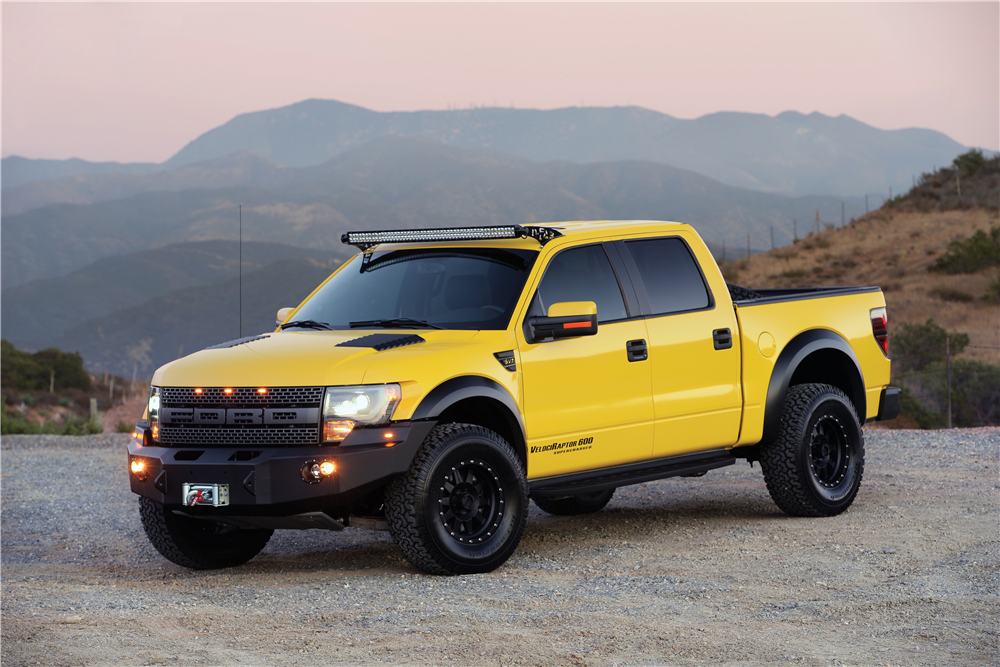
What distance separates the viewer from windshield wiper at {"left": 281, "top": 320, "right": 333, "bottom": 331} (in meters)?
7.34

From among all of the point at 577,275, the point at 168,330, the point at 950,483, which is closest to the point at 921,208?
the point at 950,483

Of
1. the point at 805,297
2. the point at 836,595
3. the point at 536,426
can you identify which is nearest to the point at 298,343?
the point at 536,426

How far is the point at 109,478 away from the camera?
12945 mm

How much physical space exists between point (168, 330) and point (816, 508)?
550 ft

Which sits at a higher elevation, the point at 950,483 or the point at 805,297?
the point at 805,297

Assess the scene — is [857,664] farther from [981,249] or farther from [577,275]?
[981,249]


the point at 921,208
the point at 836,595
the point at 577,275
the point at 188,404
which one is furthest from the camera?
the point at 921,208

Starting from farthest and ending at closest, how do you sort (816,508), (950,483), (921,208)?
(921,208)
(950,483)
(816,508)

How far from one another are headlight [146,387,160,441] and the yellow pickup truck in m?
0.02

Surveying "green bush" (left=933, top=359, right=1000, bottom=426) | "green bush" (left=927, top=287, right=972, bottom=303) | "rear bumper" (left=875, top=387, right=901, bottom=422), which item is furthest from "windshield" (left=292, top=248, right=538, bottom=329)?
"green bush" (left=927, top=287, right=972, bottom=303)

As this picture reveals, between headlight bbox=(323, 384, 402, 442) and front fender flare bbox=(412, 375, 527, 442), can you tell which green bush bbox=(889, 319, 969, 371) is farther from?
headlight bbox=(323, 384, 402, 442)

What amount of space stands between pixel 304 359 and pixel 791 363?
153 inches

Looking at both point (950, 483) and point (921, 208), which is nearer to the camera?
point (950, 483)

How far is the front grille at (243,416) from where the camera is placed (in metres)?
6.18
